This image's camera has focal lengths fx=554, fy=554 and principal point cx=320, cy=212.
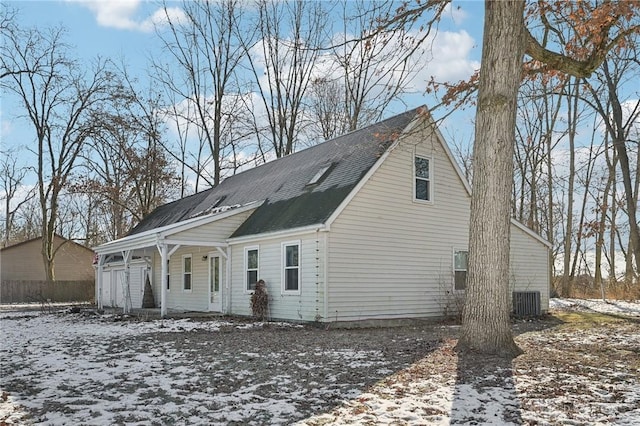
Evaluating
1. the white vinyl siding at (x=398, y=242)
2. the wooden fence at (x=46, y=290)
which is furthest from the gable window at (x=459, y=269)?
the wooden fence at (x=46, y=290)

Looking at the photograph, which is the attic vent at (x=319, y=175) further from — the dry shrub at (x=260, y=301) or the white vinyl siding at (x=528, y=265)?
the white vinyl siding at (x=528, y=265)

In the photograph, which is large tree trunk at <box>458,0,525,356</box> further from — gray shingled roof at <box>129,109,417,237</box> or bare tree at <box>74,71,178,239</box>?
bare tree at <box>74,71,178,239</box>

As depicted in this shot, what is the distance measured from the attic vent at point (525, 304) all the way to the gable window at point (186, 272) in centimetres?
1092

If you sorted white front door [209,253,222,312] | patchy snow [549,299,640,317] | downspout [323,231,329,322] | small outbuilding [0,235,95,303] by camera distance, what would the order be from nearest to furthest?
downspout [323,231,329,322], patchy snow [549,299,640,317], white front door [209,253,222,312], small outbuilding [0,235,95,303]

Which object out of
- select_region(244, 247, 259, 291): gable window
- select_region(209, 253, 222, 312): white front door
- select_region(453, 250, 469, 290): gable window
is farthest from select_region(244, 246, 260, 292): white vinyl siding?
select_region(453, 250, 469, 290): gable window

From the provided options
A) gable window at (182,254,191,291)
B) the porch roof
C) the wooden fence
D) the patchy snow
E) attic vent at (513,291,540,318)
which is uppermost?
the porch roof

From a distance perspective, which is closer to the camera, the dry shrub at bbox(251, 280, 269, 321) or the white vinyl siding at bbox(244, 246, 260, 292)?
the dry shrub at bbox(251, 280, 269, 321)

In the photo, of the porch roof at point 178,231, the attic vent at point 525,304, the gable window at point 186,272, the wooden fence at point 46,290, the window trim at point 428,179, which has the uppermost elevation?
the window trim at point 428,179

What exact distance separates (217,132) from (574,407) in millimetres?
27401

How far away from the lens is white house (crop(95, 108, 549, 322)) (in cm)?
1357

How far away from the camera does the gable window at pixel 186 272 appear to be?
19781 millimetres

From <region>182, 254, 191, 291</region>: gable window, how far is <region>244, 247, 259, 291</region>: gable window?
4550 millimetres

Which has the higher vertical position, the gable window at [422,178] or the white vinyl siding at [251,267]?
the gable window at [422,178]

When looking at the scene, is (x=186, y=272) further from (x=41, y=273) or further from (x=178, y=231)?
(x=41, y=273)
